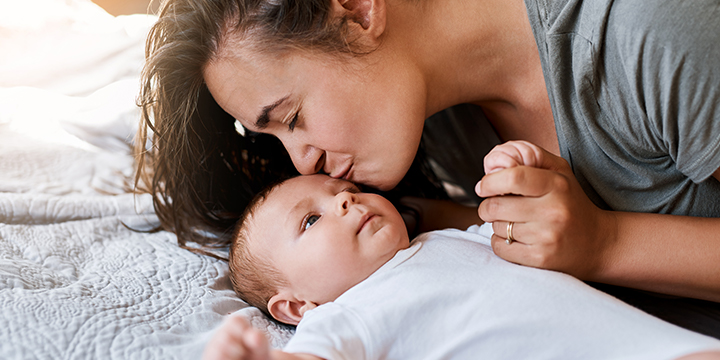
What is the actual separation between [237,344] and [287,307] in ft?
1.30

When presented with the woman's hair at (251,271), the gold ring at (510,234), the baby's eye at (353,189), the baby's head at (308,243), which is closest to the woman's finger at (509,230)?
the gold ring at (510,234)

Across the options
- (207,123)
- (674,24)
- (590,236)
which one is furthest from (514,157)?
(207,123)

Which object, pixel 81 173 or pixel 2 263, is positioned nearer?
pixel 2 263

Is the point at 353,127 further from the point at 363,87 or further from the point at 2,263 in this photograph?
the point at 2,263

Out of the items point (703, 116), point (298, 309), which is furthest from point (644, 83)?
point (298, 309)

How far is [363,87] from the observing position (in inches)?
34.5

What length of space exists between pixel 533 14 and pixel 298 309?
752mm

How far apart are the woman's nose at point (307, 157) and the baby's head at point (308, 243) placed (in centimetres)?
2

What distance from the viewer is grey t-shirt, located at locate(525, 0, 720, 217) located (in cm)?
69

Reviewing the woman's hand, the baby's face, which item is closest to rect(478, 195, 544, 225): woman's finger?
the woman's hand

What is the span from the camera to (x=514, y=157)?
2.60 feet

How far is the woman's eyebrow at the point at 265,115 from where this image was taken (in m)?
0.87

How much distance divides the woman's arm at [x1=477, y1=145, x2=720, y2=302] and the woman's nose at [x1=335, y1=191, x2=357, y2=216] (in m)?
0.25

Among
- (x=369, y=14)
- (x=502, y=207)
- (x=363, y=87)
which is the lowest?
(x=502, y=207)
